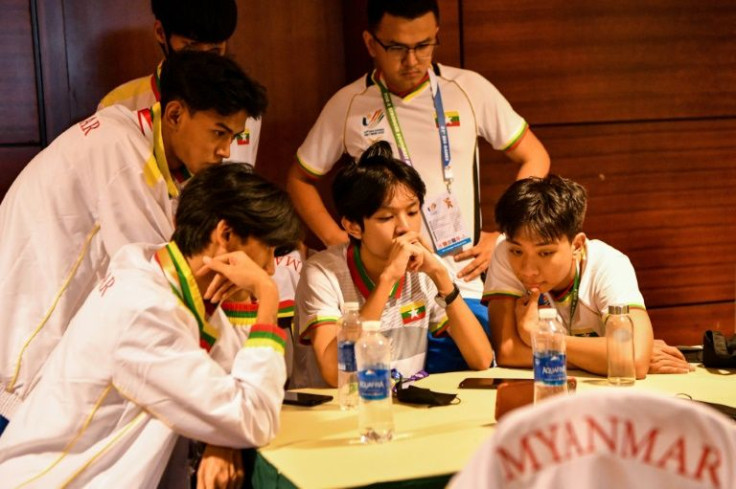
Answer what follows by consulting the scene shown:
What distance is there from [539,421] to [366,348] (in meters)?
1.21

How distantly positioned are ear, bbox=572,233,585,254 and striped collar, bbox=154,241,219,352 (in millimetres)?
1185

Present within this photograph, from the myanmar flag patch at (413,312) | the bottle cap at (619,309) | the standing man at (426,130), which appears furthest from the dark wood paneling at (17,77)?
the bottle cap at (619,309)

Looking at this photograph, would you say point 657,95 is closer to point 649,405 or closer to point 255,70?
point 255,70

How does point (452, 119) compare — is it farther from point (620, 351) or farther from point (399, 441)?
point (399, 441)

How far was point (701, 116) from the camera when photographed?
438 centimetres

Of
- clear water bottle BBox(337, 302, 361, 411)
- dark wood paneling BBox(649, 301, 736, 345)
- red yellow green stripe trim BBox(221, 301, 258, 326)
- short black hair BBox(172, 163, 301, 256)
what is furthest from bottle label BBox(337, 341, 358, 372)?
dark wood paneling BBox(649, 301, 736, 345)

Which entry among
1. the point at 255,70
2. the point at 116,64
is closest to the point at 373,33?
the point at 255,70

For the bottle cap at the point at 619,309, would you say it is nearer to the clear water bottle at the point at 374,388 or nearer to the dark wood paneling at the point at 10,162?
the clear water bottle at the point at 374,388

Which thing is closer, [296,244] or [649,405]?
[649,405]

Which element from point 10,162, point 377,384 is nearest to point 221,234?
point 377,384

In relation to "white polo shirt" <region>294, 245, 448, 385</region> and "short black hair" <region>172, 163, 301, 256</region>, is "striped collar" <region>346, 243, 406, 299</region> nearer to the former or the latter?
"white polo shirt" <region>294, 245, 448, 385</region>

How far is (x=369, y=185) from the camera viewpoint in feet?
9.39

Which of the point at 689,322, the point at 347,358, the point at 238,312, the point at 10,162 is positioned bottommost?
the point at 689,322

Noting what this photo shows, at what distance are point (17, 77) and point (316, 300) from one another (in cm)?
176
